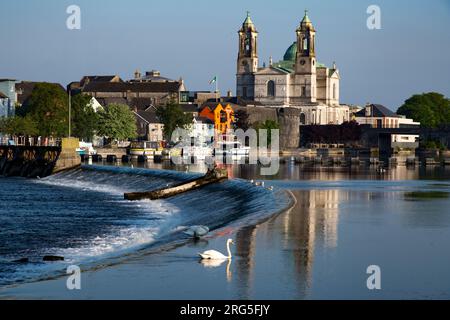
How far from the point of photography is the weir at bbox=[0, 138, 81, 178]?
119375mm

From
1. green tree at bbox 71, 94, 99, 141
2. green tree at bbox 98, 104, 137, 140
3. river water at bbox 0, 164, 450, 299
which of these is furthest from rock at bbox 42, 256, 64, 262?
green tree at bbox 98, 104, 137, 140

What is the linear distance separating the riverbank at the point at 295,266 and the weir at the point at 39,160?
73988mm

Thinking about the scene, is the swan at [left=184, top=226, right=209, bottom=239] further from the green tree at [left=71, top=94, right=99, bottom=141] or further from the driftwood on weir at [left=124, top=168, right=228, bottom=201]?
the green tree at [left=71, top=94, right=99, bottom=141]

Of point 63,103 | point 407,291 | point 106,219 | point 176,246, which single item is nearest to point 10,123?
point 63,103

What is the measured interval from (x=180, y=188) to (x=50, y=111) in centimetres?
10927

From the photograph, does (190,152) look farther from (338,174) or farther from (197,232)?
(197,232)

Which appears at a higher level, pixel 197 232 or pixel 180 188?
pixel 180 188

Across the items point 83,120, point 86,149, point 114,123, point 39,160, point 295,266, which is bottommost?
point 295,266

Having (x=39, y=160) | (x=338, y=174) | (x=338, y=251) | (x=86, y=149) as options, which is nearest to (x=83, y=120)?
(x=86, y=149)

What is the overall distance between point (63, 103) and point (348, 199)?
405ft

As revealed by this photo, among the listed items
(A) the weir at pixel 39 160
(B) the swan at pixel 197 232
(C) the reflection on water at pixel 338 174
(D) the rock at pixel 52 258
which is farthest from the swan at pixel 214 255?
(A) the weir at pixel 39 160

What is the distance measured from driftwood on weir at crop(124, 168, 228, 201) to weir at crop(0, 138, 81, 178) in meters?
44.2

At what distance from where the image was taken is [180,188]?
244 ft
